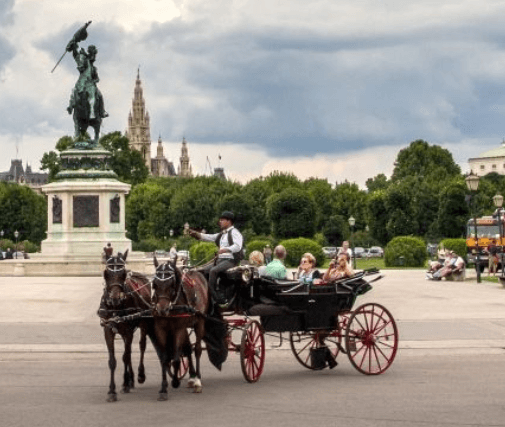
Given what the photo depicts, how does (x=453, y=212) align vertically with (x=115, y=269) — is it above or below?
above

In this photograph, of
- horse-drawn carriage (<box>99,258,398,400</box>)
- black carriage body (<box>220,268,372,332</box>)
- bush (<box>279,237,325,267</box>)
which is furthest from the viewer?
bush (<box>279,237,325,267</box>)

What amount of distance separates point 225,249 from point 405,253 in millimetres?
55151

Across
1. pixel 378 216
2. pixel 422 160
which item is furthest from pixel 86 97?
pixel 422 160

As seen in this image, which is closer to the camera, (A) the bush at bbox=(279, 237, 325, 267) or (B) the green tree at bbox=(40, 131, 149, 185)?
(A) the bush at bbox=(279, 237, 325, 267)

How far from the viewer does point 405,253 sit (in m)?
71.4

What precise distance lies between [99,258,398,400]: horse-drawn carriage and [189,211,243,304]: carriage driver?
0.55 ft

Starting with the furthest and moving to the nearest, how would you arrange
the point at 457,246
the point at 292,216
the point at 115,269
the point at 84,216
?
the point at 292,216 < the point at 457,246 < the point at 84,216 < the point at 115,269

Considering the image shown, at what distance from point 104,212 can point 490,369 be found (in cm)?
4098

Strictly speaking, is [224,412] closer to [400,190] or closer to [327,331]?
[327,331]

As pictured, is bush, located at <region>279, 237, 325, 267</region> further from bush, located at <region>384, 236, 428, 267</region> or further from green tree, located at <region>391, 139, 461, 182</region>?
green tree, located at <region>391, 139, 461, 182</region>

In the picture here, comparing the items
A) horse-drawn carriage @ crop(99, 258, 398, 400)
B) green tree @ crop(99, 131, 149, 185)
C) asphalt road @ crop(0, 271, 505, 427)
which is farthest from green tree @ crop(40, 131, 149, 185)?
horse-drawn carriage @ crop(99, 258, 398, 400)

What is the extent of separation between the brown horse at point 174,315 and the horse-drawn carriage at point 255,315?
0.5 inches

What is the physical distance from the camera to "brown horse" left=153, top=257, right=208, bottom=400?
587 inches

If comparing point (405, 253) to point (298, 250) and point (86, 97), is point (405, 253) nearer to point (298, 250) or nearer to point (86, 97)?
point (298, 250)
